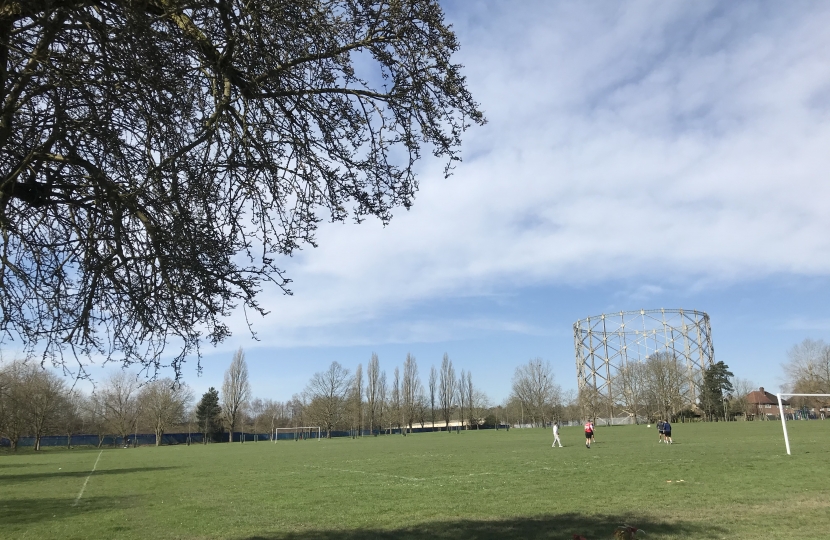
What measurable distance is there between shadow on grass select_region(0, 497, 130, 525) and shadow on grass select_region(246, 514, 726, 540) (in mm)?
7075

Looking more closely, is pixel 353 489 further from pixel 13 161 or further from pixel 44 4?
pixel 44 4

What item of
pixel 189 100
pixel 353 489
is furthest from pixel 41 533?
pixel 189 100

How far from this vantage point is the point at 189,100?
514 cm

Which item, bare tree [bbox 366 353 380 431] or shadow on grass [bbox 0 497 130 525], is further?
bare tree [bbox 366 353 380 431]

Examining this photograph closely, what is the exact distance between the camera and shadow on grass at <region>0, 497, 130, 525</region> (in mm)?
13805

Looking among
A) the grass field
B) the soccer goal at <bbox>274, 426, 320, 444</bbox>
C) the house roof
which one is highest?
the house roof

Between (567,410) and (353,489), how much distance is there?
11667 centimetres

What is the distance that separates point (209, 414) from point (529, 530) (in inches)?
3761

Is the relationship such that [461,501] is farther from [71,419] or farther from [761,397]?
[761,397]

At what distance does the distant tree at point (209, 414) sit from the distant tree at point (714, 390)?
76.5 metres

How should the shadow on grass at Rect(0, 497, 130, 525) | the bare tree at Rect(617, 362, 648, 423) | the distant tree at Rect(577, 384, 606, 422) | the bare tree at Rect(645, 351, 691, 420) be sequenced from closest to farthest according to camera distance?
the shadow on grass at Rect(0, 497, 130, 525)
the bare tree at Rect(645, 351, 691, 420)
the bare tree at Rect(617, 362, 648, 423)
the distant tree at Rect(577, 384, 606, 422)

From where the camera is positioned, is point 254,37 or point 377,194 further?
point 377,194

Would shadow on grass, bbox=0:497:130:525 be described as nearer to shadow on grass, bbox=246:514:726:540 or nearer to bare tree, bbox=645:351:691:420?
shadow on grass, bbox=246:514:726:540

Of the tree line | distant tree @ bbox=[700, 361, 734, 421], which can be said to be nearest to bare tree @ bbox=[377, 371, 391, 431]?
the tree line
